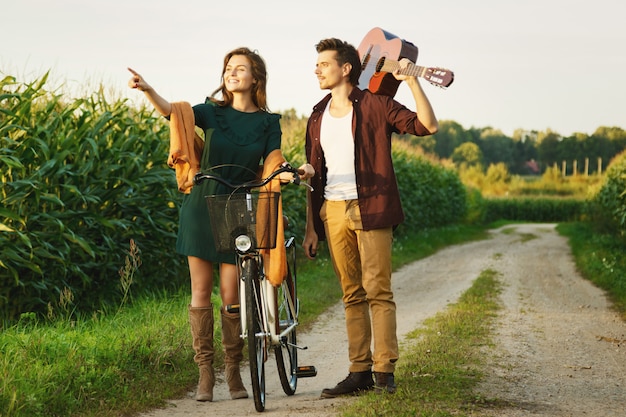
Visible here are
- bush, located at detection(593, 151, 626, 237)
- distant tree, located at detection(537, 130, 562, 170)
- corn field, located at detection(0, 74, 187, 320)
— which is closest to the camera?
corn field, located at detection(0, 74, 187, 320)

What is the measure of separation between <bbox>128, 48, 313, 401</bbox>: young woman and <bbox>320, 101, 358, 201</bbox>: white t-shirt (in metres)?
0.31

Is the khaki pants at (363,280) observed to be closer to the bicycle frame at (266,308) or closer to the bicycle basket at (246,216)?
the bicycle frame at (266,308)

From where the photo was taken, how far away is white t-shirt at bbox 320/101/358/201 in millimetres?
5059

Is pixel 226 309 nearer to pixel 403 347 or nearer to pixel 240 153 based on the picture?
pixel 240 153

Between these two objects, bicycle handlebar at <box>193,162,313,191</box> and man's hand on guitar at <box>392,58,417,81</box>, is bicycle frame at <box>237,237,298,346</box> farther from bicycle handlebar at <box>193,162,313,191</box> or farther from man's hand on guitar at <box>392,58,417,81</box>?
man's hand on guitar at <box>392,58,417,81</box>

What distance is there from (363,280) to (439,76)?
1371 mm

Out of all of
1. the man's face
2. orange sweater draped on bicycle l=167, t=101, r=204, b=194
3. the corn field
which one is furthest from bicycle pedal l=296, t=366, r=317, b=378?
the corn field

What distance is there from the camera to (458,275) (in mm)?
14234

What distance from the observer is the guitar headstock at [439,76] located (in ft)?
14.3

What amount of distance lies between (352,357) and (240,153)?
4.75 ft

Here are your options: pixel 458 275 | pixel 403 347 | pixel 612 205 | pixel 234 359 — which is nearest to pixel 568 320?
pixel 403 347

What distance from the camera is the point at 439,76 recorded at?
4.43 meters

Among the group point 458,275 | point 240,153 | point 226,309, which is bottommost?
point 458,275

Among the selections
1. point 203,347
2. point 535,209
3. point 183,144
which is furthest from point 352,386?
point 535,209
